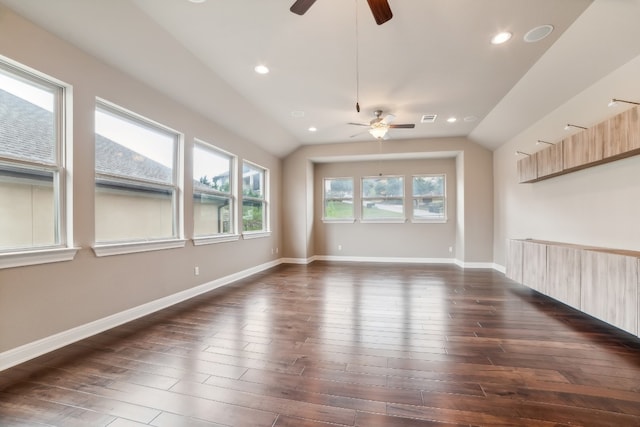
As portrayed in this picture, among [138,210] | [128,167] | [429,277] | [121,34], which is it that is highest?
[121,34]

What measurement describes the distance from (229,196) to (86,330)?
2.98 metres

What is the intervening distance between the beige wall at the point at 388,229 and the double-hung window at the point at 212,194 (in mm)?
3137

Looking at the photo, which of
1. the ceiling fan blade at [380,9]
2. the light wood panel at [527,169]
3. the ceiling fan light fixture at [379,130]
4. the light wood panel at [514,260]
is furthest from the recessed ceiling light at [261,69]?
the light wood panel at [514,260]

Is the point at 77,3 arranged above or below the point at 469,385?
above

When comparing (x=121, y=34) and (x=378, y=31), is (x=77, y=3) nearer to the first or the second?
(x=121, y=34)

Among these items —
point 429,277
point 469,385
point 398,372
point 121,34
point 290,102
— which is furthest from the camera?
point 429,277

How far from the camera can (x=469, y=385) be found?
1.92 m

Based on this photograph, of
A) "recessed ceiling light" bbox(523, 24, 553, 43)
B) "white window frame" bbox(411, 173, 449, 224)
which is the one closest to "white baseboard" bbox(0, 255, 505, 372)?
"white window frame" bbox(411, 173, 449, 224)

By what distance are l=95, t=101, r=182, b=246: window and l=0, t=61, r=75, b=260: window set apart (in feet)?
1.11

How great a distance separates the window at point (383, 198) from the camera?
7.62 metres

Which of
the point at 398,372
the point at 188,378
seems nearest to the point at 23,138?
the point at 188,378

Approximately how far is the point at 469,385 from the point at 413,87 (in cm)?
370

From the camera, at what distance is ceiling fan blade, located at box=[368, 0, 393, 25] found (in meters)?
1.91

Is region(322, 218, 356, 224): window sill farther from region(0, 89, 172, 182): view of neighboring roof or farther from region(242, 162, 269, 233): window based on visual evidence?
region(0, 89, 172, 182): view of neighboring roof
